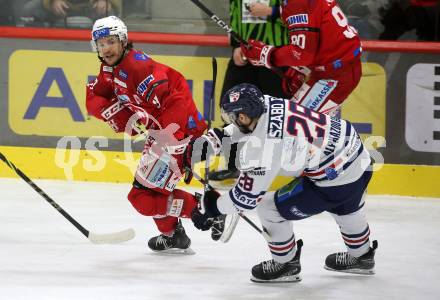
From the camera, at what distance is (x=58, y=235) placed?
211 inches

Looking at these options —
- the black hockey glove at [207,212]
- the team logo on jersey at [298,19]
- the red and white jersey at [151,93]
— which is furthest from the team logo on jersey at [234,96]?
the team logo on jersey at [298,19]

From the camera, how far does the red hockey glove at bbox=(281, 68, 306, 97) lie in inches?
231

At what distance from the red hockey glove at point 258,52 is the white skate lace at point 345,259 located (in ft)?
4.97

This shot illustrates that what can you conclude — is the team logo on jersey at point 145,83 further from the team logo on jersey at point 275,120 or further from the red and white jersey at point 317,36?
the red and white jersey at point 317,36

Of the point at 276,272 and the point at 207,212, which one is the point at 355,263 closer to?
the point at 276,272

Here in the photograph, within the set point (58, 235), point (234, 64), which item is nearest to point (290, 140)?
point (58, 235)

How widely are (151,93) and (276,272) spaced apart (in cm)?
103

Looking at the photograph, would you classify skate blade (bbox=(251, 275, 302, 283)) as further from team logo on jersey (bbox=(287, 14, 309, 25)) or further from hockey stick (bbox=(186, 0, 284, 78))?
hockey stick (bbox=(186, 0, 284, 78))

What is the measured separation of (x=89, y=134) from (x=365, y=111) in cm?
174

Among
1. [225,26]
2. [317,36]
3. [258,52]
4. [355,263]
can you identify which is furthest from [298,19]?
[355,263]

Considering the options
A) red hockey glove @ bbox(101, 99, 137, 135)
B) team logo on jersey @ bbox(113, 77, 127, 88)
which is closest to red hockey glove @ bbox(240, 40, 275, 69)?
red hockey glove @ bbox(101, 99, 137, 135)

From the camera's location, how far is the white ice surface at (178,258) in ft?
14.3

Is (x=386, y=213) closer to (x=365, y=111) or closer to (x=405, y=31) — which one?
(x=365, y=111)

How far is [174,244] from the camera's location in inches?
198
